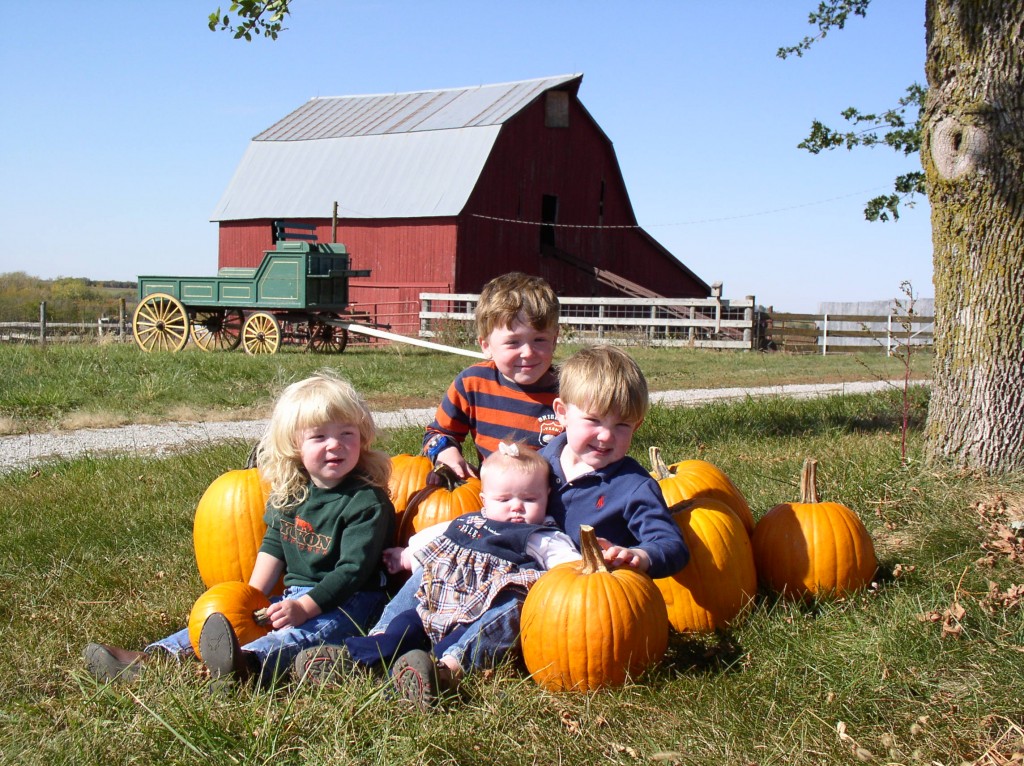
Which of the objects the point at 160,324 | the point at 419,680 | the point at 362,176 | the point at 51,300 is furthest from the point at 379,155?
the point at 419,680

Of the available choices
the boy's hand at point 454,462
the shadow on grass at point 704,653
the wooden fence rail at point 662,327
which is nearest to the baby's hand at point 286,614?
the boy's hand at point 454,462

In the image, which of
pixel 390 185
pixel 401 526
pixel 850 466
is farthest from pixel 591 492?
pixel 390 185

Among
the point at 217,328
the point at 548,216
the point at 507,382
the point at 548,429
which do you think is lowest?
the point at 548,429

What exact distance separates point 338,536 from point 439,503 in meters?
0.47

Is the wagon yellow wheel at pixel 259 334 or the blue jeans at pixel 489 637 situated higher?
the wagon yellow wheel at pixel 259 334

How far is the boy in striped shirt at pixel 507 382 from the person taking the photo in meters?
4.09

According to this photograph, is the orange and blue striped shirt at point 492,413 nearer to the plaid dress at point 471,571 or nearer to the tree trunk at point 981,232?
the plaid dress at point 471,571

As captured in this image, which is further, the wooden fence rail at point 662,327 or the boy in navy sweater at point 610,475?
the wooden fence rail at point 662,327

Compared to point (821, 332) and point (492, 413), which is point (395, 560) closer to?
point (492, 413)

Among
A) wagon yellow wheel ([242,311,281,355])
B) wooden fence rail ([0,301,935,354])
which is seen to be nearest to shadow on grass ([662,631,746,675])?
wagon yellow wheel ([242,311,281,355])

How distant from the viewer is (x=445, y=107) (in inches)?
1248

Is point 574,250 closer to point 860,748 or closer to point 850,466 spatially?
point 850,466

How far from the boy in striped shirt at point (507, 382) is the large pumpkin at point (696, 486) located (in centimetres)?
50

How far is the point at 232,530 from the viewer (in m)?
4.08
